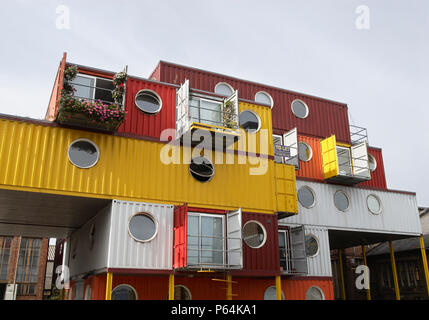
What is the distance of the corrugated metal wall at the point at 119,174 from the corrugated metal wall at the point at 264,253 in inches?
16.8

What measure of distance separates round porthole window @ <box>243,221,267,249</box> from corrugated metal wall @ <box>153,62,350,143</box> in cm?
913

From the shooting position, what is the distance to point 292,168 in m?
20.2

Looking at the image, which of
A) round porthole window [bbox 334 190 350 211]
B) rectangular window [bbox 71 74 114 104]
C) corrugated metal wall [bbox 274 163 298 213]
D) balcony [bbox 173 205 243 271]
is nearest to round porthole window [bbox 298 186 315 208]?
round porthole window [bbox 334 190 350 211]

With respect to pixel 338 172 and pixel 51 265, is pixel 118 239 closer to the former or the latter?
pixel 338 172

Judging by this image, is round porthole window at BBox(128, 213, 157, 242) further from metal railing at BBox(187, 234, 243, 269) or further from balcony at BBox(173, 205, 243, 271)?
metal railing at BBox(187, 234, 243, 269)

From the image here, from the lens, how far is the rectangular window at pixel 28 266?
4341 cm

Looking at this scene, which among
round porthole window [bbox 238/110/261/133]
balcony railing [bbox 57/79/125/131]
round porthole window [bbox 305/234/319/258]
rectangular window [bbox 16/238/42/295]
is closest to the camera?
balcony railing [bbox 57/79/125/131]

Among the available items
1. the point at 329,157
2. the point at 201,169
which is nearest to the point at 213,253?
the point at 201,169

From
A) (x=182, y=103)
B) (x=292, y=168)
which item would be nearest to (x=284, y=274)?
(x=292, y=168)

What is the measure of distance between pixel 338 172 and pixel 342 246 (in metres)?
9.93

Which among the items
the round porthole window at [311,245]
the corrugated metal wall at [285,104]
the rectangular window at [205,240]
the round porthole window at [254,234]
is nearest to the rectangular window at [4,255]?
the corrugated metal wall at [285,104]

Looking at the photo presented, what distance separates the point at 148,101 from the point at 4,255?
1329 inches

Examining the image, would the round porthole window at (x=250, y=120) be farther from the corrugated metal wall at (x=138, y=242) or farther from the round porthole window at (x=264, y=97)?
the round porthole window at (x=264, y=97)

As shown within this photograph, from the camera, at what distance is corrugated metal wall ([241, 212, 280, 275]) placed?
17.9m
